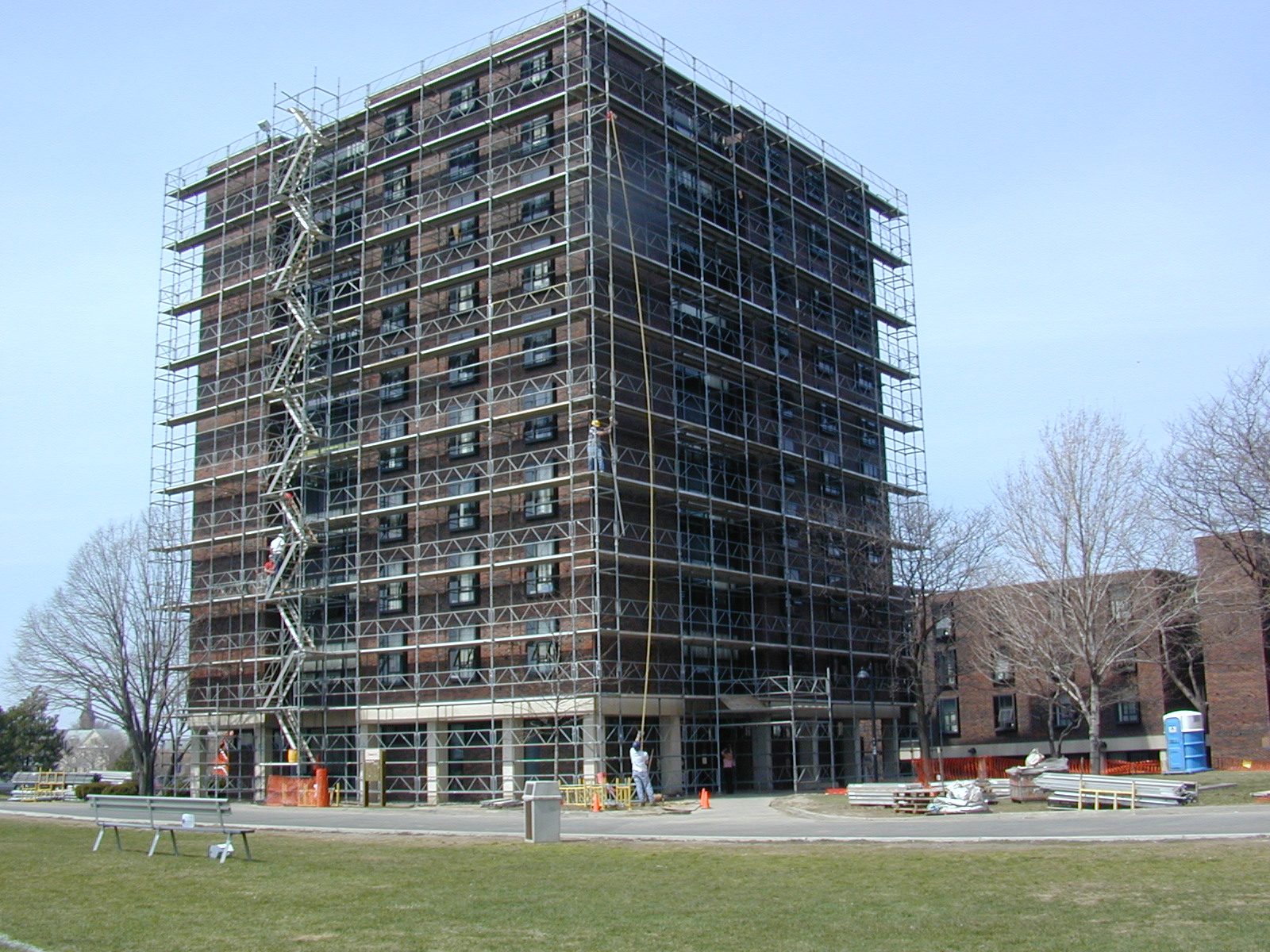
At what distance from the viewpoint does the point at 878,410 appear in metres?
54.7

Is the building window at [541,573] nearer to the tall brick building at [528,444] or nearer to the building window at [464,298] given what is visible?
the tall brick building at [528,444]

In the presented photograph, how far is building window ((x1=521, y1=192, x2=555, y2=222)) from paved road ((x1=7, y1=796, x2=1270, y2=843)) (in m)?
19.8

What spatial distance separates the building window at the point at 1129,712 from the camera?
187 feet

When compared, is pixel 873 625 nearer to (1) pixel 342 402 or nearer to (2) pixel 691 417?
(2) pixel 691 417

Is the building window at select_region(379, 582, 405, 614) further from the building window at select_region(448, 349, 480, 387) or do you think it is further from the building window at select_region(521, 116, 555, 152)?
the building window at select_region(521, 116, 555, 152)

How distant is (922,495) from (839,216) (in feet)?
40.5

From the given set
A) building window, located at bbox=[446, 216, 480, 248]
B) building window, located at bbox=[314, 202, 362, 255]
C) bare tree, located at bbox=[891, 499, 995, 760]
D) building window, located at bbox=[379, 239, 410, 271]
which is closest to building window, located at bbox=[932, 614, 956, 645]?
bare tree, located at bbox=[891, 499, 995, 760]

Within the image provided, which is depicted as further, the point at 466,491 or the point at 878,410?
the point at 878,410

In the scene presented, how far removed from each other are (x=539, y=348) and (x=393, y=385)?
6.74 metres

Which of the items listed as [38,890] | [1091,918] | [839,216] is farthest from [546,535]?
[1091,918]

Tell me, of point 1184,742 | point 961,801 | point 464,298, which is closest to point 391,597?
point 464,298

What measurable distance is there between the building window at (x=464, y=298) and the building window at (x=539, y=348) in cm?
270

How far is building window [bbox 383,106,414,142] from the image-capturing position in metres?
48.2

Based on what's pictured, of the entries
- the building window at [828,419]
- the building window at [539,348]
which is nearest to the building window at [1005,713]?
the building window at [828,419]
